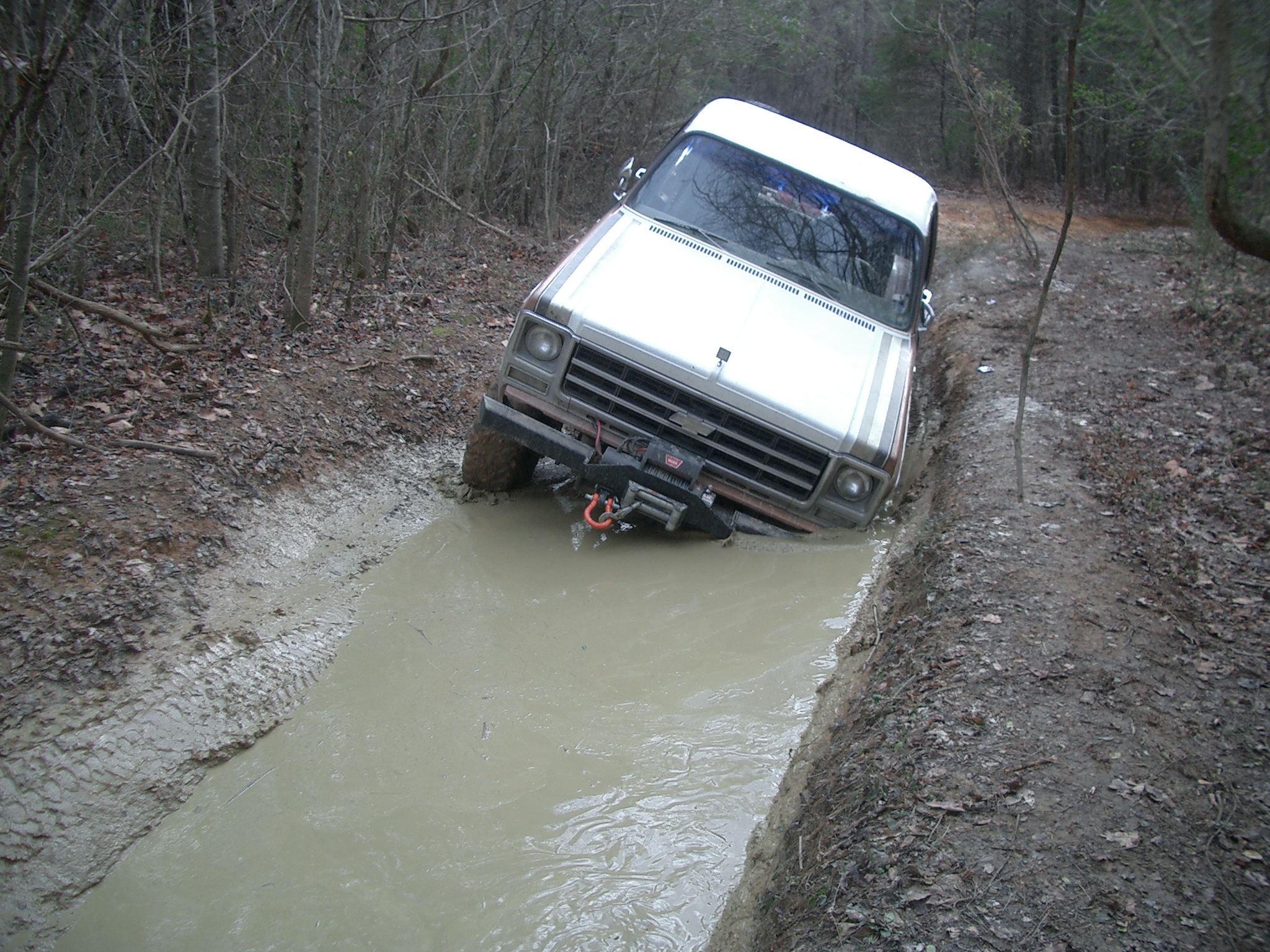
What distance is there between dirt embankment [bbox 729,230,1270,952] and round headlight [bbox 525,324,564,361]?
6.67 feet

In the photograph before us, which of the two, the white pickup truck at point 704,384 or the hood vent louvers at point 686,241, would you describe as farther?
the hood vent louvers at point 686,241

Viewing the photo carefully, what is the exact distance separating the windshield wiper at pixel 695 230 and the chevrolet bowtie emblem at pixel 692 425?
1309mm

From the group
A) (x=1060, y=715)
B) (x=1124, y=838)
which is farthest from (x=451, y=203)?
A: (x=1124, y=838)

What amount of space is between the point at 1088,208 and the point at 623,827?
2190cm

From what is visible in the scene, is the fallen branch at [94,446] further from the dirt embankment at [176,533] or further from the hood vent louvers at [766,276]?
the hood vent louvers at [766,276]

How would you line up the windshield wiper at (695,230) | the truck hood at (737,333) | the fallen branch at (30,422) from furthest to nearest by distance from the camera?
the windshield wiper at (695,230) → the truck hood at (737,333) → the fallen branch at (30,422)

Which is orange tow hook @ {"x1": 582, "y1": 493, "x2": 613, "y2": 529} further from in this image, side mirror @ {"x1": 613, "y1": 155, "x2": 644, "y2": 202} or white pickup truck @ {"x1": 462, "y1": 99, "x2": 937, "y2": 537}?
side mirror @ {"x1": 613, "y1": 155, "x2": 644, "y2": 202}

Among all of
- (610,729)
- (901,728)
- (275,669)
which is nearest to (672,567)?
(610,729)

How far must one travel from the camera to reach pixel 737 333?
4469 mm

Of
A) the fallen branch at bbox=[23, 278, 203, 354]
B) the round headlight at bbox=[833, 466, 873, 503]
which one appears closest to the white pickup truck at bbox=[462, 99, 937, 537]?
the round headlight at bbox=[833, 466, 873, 503]

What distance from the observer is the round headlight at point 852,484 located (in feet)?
14.3

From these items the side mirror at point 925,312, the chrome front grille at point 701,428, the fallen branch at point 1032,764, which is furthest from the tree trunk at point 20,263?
the side mirror at point 925,312

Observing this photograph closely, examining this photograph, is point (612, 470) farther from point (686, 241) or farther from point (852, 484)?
point (686, 241)

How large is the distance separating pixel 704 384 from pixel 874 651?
146 cm
